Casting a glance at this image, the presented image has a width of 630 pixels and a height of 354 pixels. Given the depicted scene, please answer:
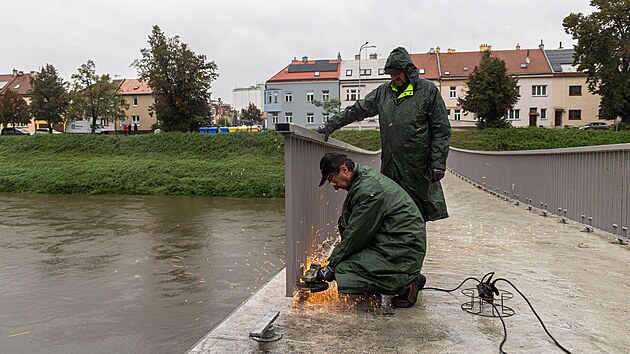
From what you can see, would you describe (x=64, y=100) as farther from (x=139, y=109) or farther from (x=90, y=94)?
(x=139, y=109)

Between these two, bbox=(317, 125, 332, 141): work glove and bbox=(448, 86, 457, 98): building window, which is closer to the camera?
bbox=(317, 125, 332, 141): work glove

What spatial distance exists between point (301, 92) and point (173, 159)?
1140 inches

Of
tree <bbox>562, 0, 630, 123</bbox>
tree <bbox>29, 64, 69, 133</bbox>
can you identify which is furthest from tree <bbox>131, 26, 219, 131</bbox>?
tree <bbox>562, 0, 630, 123</bbox>

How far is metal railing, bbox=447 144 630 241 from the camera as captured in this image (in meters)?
6.35

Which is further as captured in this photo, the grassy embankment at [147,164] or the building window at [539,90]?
the building window at [539,90]

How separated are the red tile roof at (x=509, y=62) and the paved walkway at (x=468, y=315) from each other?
50.4 metres

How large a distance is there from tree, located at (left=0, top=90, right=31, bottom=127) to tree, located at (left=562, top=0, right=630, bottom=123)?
48858mm

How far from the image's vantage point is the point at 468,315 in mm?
3619

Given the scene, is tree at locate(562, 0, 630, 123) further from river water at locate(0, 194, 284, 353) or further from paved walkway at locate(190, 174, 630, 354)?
paved walkway at locate(190, 174, 630, 354)

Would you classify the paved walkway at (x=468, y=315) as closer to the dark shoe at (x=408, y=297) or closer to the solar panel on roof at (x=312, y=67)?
the dark shoe at (x=408, y=297)

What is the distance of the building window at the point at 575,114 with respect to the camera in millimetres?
51709

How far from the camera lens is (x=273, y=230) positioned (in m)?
11.9

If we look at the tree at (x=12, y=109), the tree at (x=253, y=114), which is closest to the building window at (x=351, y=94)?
the tree at (x=253, y=114)

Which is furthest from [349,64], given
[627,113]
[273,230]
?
[273,230]
